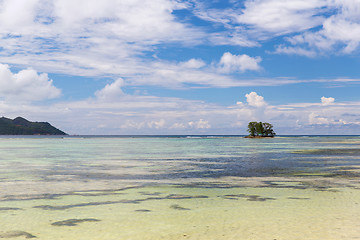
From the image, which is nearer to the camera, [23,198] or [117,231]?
[117,231]

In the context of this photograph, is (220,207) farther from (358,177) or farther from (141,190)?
(358,177)

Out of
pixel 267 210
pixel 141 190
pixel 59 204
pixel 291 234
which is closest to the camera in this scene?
pixel 291 234

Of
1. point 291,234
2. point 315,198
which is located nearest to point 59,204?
point 291,234

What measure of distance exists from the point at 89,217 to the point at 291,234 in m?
7.81

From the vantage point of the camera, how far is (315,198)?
17.6m

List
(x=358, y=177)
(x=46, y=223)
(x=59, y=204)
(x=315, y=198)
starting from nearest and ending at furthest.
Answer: (x=46, y=223) < (x=59, y=204) < (x=315, y=198) < (x=358, y=177)

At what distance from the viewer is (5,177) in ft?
87.8

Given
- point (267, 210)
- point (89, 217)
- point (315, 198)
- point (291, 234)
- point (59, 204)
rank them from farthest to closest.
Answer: point (315, 198) → point (59, 204) → point (267, 210) → point (89, 217) → point (291, 234)

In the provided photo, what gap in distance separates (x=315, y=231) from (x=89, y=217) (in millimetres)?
8632

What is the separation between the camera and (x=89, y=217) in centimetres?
1362

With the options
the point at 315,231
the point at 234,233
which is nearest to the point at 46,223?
the point at 234,233

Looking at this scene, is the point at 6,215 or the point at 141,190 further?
the point at 141,190

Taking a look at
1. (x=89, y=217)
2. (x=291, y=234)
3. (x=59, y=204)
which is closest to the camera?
(x=291, y=234)

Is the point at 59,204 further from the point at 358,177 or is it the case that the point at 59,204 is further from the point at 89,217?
the point at 358,177
